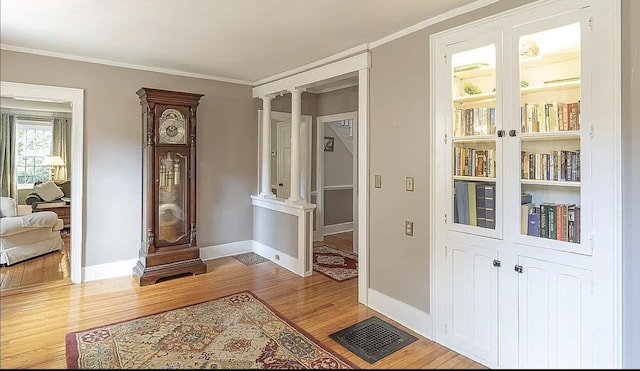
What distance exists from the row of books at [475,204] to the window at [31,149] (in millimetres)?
4245

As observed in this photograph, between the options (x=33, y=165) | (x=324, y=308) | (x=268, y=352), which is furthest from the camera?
(x=33, y=165)

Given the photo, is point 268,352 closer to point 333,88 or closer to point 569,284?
point 569,284

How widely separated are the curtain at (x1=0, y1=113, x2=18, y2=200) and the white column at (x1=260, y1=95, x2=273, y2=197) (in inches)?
106

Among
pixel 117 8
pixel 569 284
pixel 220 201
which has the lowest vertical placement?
pixel 569 284

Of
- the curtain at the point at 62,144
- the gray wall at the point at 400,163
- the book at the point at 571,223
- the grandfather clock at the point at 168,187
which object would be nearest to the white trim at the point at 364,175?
the gray wall at the point at 400,163

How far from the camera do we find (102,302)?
3.32m

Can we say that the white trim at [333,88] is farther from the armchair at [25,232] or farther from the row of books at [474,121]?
the armchair at [25,232]

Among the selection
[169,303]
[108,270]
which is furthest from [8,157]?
[169,303]

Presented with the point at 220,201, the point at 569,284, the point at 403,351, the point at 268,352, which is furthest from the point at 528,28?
the point at 220,201

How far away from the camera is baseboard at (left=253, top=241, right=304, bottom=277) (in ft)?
14.3

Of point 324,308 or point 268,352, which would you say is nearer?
point 268,352

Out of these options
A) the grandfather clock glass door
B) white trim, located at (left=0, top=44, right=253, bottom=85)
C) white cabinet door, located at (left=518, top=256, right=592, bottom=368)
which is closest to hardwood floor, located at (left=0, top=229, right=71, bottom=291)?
the grandfather clock glass door

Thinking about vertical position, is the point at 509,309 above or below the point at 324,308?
above

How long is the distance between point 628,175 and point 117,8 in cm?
332
